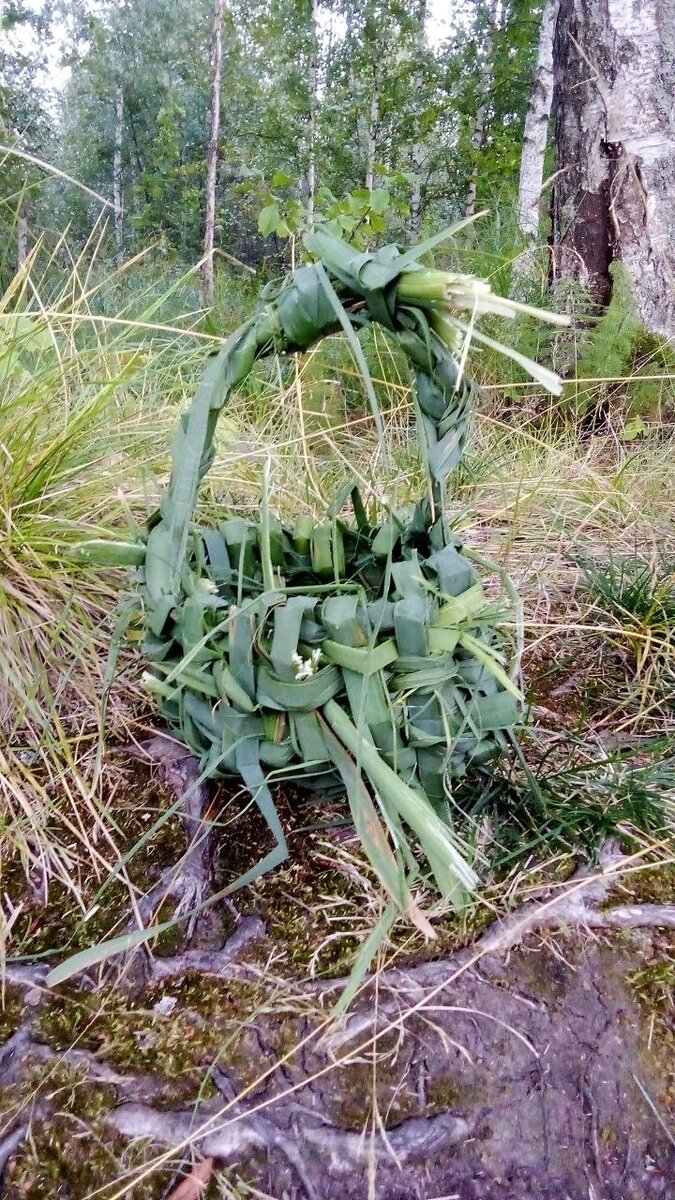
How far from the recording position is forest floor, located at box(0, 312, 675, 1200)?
414mm

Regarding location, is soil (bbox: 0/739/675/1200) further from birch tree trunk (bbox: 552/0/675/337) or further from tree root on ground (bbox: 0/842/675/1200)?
birch tree trunk (bbox: 552/0/675/337)

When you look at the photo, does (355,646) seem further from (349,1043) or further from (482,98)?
(482,98)

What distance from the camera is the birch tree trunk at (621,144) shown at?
1.71 metres

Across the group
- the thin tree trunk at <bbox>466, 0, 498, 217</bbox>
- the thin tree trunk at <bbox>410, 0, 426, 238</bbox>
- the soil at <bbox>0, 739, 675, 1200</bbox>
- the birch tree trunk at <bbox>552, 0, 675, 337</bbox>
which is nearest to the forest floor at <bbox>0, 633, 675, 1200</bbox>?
the soil at <bbox>0, 739, 675, 1200</bbox>

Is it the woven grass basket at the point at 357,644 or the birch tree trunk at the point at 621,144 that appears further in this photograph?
the birch tree trunk at the point at 621,144

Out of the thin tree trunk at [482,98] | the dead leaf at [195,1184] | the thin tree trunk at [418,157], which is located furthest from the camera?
the thin tree trunk at [418,157]

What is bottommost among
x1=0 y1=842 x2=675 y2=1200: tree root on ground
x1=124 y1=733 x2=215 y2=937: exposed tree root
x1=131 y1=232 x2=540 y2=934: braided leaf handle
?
x1=0 y1=842 x2=675 y2=1200: tree root on ground

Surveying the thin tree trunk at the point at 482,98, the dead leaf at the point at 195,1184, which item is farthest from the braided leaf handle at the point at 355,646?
the thin tree trunk at the point at 482,98

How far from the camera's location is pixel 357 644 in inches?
19.7

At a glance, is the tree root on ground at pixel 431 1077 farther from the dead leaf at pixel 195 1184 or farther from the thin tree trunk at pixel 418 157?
the thin tree trunk at pixel 418 157

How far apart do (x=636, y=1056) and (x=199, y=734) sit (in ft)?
1.30

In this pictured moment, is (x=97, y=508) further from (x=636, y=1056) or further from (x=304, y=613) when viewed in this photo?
(x=636, y=1056)

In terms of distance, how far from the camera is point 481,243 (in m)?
2.30

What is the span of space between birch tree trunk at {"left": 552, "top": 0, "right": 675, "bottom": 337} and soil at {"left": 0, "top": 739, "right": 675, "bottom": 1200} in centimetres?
175
